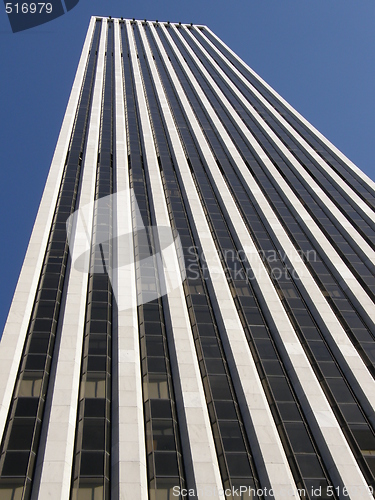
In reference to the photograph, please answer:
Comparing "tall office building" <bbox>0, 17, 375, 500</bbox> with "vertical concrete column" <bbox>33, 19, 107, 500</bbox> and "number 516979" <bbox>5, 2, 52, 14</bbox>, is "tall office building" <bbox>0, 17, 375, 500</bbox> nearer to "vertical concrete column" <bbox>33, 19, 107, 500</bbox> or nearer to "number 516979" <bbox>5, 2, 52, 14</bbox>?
"vertical concrete column" <bbox>33, 19, 107, 500</bbox>

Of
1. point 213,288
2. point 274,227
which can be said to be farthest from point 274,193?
point 213,288

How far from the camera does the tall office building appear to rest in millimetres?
27953

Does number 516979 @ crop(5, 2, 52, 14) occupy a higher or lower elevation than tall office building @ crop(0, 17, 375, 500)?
higher

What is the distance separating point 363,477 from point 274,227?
29804 millimetres

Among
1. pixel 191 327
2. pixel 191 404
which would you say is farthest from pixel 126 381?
pixel 191 327

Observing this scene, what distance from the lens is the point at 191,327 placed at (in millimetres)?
38594

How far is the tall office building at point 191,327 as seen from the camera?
2795cm

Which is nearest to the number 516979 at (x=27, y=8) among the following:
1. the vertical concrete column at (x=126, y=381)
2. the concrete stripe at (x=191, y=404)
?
the vertical concrete column at (x=126, y=381)

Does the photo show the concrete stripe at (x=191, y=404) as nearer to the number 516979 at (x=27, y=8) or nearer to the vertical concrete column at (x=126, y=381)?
the vertical concrete column at (x=126, y=381)

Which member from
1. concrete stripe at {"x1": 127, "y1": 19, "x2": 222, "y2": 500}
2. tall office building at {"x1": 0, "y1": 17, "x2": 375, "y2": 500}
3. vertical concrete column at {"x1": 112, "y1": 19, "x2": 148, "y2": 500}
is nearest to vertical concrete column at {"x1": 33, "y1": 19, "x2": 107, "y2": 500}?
tall office building at {"x1": 0, "y1": 17, "x2": 375, "y2": 500}

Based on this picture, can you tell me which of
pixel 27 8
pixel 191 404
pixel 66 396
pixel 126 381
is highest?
pixel 27 8

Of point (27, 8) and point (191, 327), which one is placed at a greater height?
point (27, 8)

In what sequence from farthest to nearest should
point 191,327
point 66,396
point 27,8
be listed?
point 27,8 → point 191,327 → point 66,396

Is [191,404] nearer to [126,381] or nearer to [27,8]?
[126,381]
